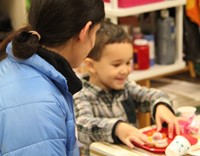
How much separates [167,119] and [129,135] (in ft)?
0.60

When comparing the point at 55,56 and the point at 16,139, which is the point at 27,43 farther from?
the point at 16,139

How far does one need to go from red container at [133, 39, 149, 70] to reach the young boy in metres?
A: 0.51

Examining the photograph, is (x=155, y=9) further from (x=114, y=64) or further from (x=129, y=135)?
(x=129, y=135)

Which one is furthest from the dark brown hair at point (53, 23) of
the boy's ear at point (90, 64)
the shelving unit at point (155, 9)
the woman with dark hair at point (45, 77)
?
the shelving unit at point (155, 9)

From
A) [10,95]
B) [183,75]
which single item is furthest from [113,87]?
[183,75]

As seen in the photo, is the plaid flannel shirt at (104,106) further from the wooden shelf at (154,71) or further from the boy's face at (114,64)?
the wooden shelf at (154,71)

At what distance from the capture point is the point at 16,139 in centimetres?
95

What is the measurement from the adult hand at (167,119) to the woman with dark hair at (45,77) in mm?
449

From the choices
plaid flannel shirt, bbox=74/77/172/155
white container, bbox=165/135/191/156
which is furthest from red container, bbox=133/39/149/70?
white container, bbox=165/135/191/156

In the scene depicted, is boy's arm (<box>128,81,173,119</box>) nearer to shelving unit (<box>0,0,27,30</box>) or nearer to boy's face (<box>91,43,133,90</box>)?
boy's face (<box>91,43,133,90</box>)

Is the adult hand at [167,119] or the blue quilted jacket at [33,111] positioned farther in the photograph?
the adult hand at [167,119]

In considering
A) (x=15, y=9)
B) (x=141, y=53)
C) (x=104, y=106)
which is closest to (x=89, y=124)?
(x=104, y=106)

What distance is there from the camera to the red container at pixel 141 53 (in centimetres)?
225

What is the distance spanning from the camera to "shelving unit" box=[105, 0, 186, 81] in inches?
80.6
